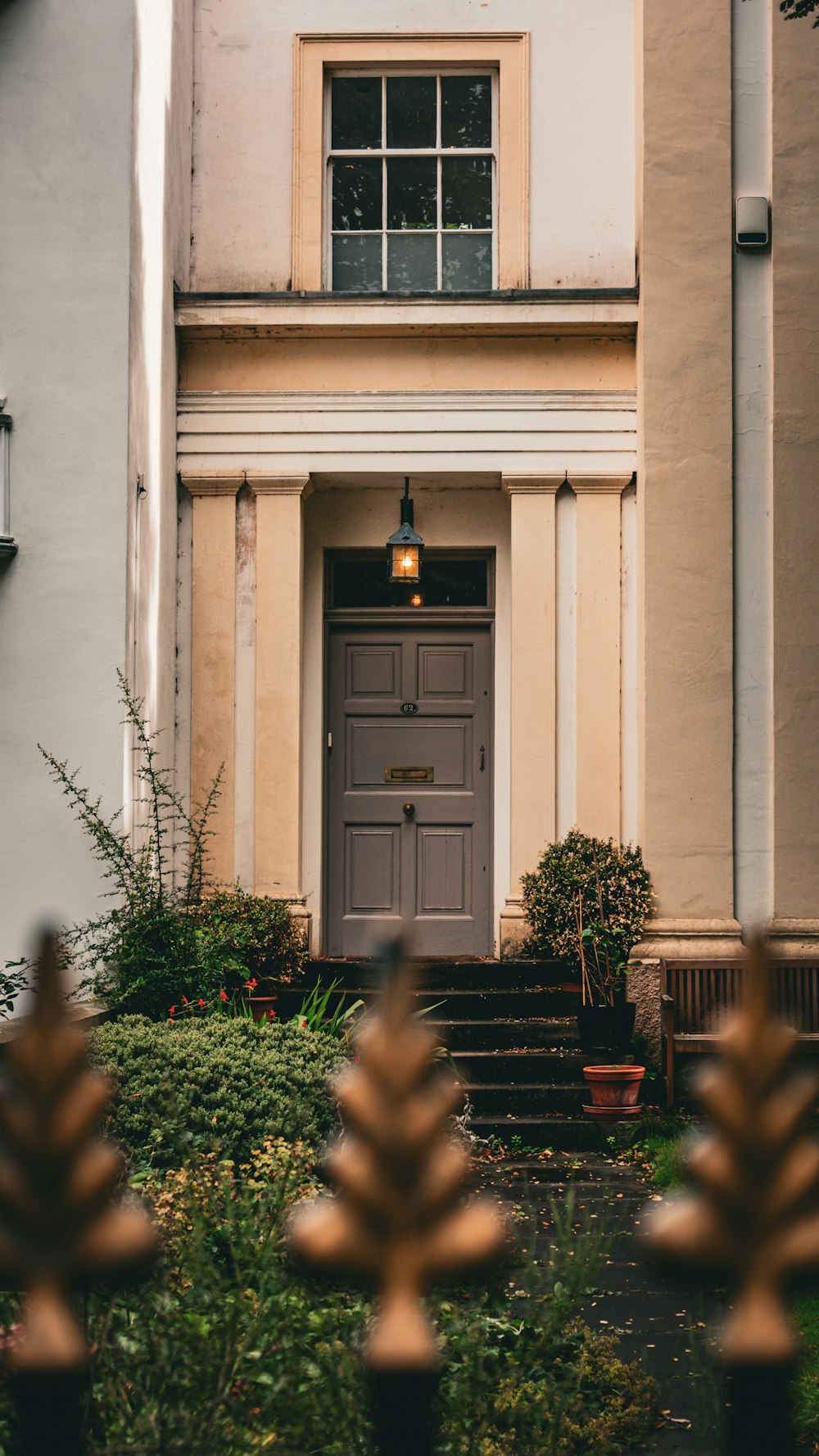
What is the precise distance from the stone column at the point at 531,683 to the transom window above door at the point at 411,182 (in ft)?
6.33

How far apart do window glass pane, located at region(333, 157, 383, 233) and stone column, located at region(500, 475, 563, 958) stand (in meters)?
2.50

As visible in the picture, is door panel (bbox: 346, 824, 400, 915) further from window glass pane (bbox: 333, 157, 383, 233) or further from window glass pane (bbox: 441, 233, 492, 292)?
window glass pane (bbox: 333, 157, 383, 233)

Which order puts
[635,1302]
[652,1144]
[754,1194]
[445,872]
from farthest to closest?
[445,872] < [652,1144] < [635,1302] < [754,1194]

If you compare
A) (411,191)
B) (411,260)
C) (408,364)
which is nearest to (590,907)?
(408,364)

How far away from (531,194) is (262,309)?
2294 millimetres

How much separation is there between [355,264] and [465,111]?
1.51m

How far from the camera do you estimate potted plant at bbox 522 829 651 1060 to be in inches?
359

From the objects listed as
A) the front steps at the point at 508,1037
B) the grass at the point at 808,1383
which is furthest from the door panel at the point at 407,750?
the grass at the point at 808,1383

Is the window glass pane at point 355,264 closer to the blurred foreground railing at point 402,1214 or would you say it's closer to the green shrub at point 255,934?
the green shrub at point 255,934

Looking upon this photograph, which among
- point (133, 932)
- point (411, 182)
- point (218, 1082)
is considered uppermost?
point (411, 182)

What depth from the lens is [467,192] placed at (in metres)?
10.7

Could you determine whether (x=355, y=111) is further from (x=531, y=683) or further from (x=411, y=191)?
(x=531, y=683)

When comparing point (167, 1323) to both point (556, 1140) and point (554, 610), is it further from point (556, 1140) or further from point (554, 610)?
point (554, 610)

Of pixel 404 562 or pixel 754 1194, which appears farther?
pixel 404 562
